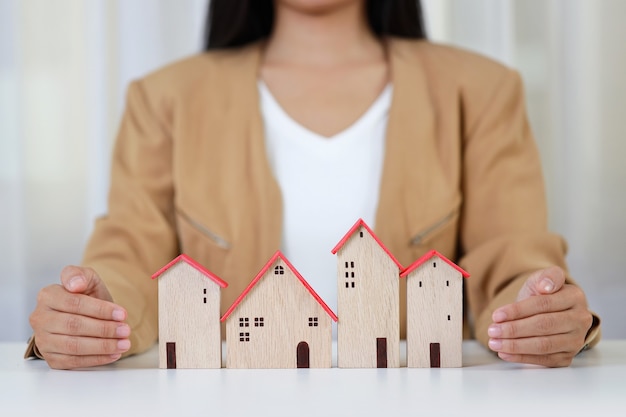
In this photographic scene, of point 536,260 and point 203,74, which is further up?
point 203,74

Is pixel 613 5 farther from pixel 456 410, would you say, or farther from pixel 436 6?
pixel 456 410

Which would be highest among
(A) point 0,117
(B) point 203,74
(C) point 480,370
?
(B) point 203,74

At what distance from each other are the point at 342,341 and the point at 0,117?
112cm

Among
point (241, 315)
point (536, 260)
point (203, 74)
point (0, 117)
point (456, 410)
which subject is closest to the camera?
point (456, 410)

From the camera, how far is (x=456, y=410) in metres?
0.71

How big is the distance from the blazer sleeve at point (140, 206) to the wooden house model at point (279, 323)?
0.96ft

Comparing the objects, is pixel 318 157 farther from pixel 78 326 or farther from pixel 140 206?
pixel 78 326

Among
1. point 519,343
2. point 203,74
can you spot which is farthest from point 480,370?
point 203,74

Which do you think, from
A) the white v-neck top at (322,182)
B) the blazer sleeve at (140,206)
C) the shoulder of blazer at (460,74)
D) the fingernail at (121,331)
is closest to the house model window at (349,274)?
the fingernail at (121,331)

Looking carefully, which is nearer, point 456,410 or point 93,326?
point 456,410

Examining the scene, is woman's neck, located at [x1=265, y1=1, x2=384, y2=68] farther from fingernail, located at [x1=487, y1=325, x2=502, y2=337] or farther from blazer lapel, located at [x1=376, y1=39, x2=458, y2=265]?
fingernail, located at [x1=487, y1=325, x2=502, y2=337]

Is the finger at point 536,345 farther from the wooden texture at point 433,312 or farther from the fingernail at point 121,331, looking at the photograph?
the fingernail at point 121,331

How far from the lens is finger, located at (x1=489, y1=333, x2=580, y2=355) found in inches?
34.9

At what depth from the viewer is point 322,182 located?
1380 mm
